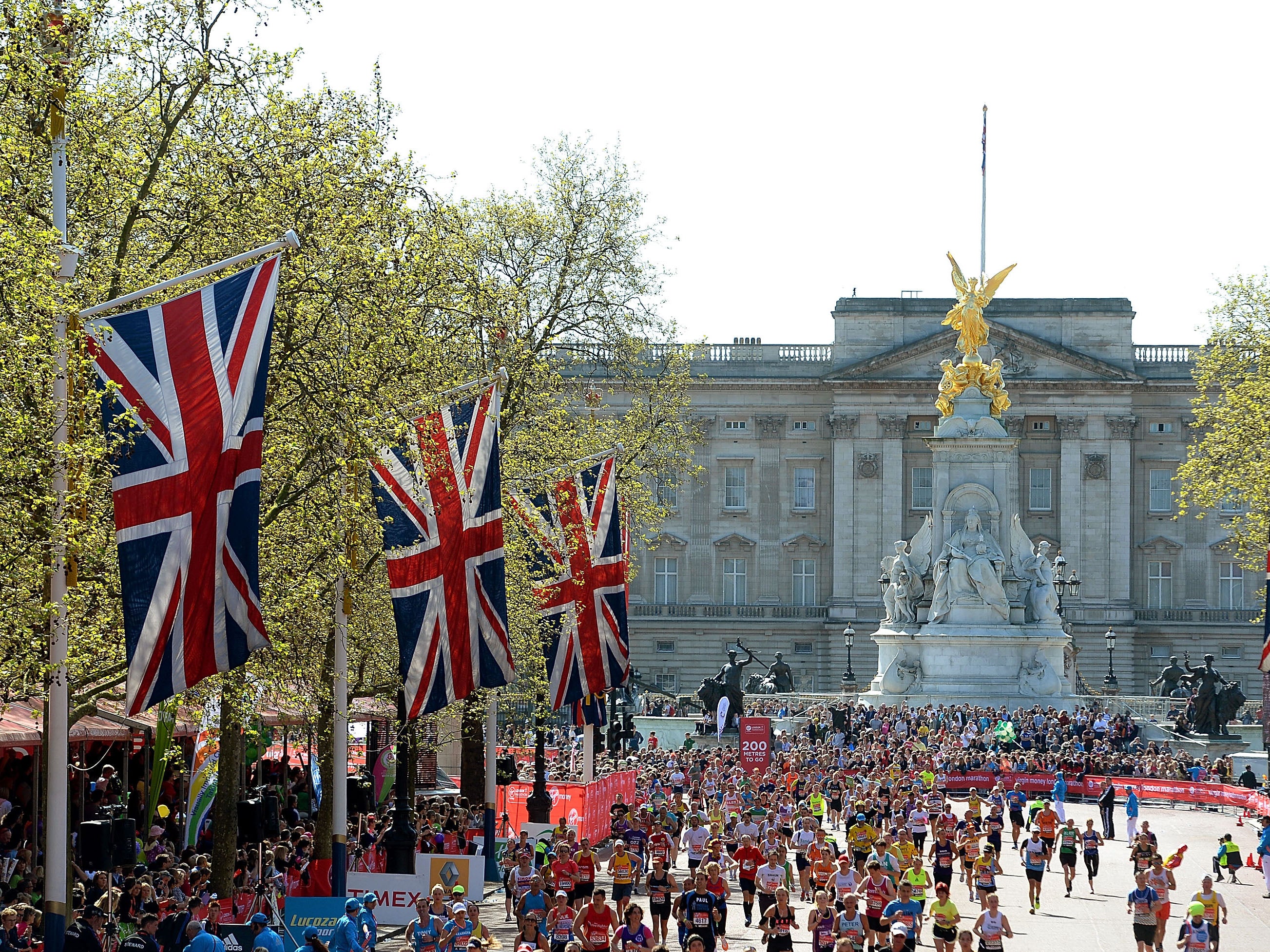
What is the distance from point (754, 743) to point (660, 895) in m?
18.2

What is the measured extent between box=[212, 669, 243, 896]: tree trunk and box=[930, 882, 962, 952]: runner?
337 inches

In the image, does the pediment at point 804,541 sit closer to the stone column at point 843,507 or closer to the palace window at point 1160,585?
the stone column at point 843,507

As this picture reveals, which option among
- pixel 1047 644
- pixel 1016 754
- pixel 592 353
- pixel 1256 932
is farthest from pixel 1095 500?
pixel 1256 932

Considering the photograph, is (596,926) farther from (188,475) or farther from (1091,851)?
(1091,851)

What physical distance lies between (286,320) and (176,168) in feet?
7.81

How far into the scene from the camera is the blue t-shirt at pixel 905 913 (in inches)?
823

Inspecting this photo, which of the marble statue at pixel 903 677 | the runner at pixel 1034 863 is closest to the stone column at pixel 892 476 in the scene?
the marble statue at pixel 903 677

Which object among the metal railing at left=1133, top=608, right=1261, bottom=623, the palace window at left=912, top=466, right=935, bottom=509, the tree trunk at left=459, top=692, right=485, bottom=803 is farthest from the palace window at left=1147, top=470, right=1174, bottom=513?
the tree trunk at left=459, top=692, right=485, bottom=803

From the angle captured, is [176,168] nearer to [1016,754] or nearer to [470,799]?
[470,799]

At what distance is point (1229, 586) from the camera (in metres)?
90.1

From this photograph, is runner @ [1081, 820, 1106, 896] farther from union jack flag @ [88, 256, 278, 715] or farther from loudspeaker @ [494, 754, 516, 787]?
union jack flag @ [88, 256, 278, 715]

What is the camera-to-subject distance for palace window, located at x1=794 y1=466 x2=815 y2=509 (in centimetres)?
9294

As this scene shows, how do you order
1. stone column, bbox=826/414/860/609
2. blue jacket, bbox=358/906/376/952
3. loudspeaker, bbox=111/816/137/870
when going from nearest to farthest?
blue jacket, bbox=358/906/376/952, loudspeaker, bbox=111/816/137/870, stone column, bbox=826/414/860/609

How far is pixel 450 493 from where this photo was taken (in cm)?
2180
